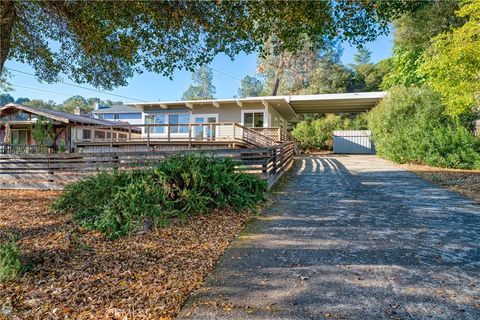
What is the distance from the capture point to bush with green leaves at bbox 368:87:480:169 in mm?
11320

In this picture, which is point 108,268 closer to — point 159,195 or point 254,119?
point 159,195

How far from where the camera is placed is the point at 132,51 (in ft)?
21.6

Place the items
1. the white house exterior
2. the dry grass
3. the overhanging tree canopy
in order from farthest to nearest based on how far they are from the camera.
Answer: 1. the white house exterior
2. the dry grass
3. the overhanging tree canopy

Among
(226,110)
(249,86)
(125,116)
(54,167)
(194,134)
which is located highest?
(249,86)

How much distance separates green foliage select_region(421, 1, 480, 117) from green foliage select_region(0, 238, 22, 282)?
967cm

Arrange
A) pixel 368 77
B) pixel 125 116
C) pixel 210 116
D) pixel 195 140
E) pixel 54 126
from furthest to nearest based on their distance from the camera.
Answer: pixel 125 116, pixel 368 77, pixel 54 126, pixel 210 116, pixel 195 140

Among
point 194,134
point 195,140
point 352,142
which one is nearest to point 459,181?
point 195,140

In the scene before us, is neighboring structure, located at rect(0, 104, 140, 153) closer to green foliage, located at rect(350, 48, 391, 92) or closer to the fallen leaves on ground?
the fallen leaves on ground

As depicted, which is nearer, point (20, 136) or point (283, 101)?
point (283, 101)

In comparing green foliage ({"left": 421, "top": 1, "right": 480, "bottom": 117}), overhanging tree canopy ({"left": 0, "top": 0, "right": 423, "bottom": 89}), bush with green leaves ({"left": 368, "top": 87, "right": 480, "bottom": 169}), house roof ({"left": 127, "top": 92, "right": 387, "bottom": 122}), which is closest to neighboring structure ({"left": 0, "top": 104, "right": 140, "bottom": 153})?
house roof ({"left": 127, "top": 92, "right": 387, "bottom": 122})

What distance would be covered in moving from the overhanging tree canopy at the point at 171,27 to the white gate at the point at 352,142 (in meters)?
18.3

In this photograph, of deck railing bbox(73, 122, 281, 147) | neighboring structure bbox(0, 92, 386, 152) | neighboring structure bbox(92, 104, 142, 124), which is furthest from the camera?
neighboring structure bbox(92, 104, 142, 124)

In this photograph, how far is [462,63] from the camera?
7.88 meters

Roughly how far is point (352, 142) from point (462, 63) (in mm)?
16092
